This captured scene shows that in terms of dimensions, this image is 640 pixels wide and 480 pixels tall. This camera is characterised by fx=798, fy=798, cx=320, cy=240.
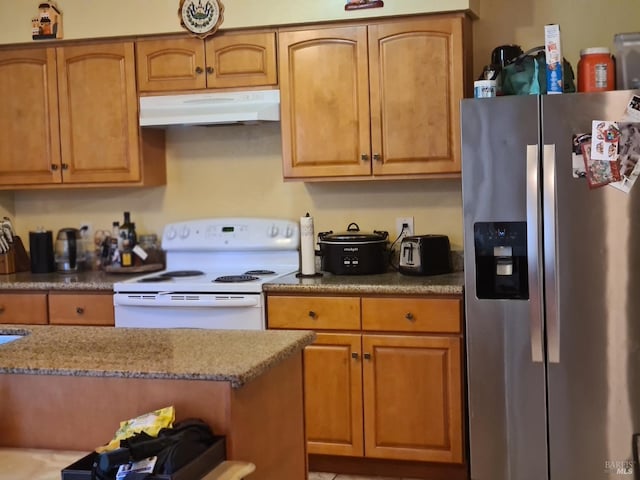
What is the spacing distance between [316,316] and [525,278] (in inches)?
37.4

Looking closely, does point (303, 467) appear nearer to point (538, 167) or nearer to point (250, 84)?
point (538, 167)

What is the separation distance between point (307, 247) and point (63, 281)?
1.24 m

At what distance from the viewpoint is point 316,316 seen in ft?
11.8

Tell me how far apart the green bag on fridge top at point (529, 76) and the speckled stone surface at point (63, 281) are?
2.07 m

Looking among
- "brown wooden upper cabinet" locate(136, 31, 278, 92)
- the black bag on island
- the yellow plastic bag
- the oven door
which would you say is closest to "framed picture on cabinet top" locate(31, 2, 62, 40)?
"brown wooden upper cabinet" locate(136, 31, 278, 92)

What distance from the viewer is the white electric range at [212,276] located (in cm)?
365

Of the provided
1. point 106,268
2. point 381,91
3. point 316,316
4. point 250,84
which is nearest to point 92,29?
point 250,84

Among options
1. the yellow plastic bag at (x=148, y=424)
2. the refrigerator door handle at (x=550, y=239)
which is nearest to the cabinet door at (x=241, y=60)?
the refrigerator door handle at (x=550, y=239)

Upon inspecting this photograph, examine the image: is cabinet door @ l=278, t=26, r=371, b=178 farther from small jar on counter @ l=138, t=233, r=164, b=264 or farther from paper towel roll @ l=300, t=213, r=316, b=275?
small jar on counter @ l=138, t=233, r=164, b=264

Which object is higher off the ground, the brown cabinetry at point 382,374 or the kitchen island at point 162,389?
the kitchen island at point 162,389

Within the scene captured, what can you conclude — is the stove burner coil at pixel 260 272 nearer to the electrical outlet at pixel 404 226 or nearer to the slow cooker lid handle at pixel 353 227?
the slow cooker lid handle at pixel 353 227

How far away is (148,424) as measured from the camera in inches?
66.7

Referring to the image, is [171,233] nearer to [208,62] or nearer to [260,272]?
[260,272]

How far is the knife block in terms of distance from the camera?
173 inches
